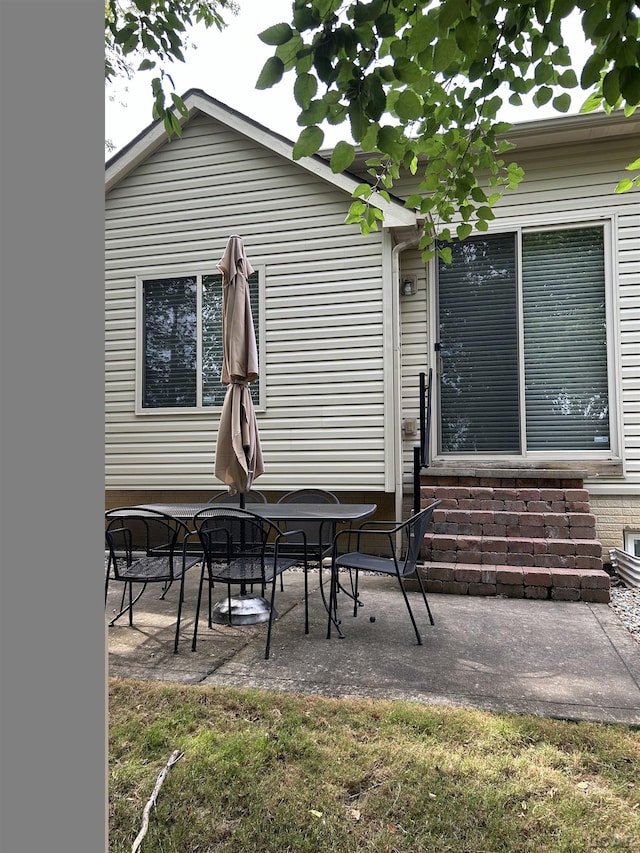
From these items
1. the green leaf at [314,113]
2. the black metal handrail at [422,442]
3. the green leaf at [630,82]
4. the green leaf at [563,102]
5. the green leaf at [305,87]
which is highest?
the green leaf at [563,102]

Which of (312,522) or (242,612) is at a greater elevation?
(312,522)

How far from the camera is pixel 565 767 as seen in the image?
222cm

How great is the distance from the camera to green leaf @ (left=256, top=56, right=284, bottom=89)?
4.99 feet

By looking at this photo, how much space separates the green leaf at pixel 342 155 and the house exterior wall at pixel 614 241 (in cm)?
516

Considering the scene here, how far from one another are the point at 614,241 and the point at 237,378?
4.68 meters

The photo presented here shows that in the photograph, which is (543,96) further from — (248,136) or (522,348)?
(248,136)

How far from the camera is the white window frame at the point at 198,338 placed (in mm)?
6638

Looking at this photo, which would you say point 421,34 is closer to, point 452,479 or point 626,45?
point 626,45

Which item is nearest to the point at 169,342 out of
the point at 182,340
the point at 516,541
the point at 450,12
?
the point at 182,340

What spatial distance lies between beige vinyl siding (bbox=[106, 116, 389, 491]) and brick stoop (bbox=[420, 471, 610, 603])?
96 cm

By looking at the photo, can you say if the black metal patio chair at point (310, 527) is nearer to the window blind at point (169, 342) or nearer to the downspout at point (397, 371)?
the downspout at point (397, 371)

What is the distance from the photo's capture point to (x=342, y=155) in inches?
66.3

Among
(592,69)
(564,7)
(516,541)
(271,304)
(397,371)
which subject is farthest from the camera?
(271,304)

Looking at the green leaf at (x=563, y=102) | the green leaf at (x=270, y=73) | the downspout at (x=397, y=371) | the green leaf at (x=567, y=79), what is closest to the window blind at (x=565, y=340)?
the downspout at (x=397, y=371)
